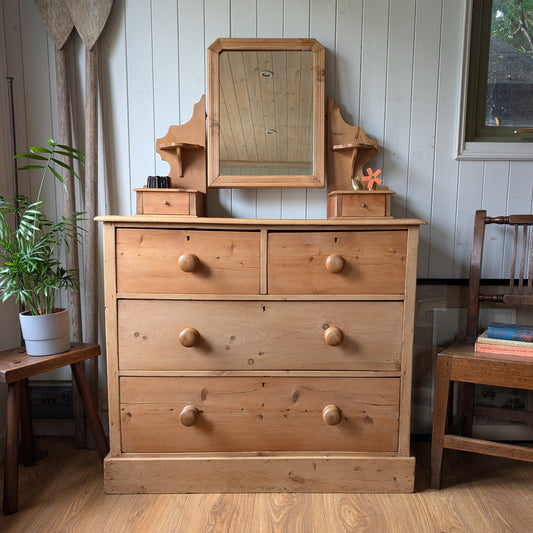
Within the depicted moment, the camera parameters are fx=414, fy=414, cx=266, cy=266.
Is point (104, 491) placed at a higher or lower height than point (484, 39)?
lower

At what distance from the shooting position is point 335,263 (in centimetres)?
147

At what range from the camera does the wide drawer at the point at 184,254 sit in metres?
1.49

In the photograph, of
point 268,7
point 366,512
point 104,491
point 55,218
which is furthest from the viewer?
point 55,218

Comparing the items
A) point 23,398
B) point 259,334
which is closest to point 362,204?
point 259,334

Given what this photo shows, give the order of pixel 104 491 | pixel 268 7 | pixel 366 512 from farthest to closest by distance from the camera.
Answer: pixel 268 7, pixel 104 491, pixel 366 512

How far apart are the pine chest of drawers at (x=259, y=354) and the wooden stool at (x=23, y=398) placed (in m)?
0.20

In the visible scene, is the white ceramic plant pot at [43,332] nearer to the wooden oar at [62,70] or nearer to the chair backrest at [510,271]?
the wooden oar at [62,70]

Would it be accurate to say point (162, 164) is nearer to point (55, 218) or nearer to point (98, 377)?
point (55, 218)

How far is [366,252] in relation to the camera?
1504 millimetres

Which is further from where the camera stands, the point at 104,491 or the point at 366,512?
the point at 104,491

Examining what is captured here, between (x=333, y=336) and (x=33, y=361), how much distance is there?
1095 mm

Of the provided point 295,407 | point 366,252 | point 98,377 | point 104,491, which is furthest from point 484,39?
point 104,491

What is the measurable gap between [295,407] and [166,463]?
0.53 metres

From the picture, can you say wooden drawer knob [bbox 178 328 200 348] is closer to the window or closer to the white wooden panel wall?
the white wooden panel wall
